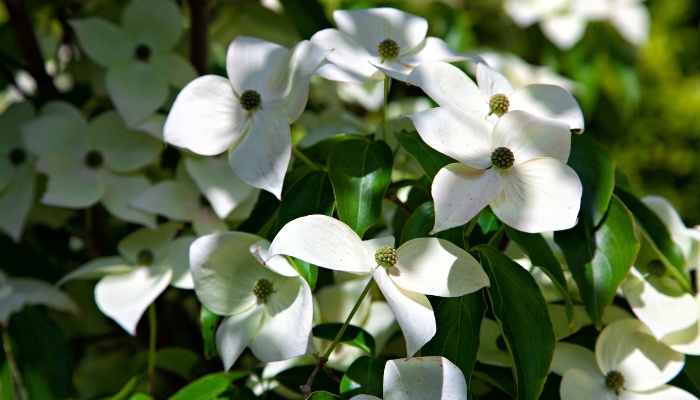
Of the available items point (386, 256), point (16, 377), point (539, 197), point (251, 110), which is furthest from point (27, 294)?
point (539, 197)

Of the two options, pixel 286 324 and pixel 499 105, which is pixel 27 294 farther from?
pixel 499 105

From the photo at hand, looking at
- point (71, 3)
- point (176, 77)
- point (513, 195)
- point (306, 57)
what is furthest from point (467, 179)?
point (71, 3)

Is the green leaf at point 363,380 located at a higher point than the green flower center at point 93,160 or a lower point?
higher

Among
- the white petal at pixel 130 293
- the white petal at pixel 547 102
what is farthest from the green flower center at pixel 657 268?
the white petal at pixel 130 293

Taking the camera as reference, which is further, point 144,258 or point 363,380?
point 144,258

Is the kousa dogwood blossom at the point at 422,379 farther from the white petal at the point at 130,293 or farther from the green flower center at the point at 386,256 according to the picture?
the white petal at the point at 130,293

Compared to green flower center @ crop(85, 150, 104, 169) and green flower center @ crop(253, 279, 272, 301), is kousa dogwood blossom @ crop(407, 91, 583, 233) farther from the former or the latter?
green flower center @ crop(85, 150, 104, 169)
